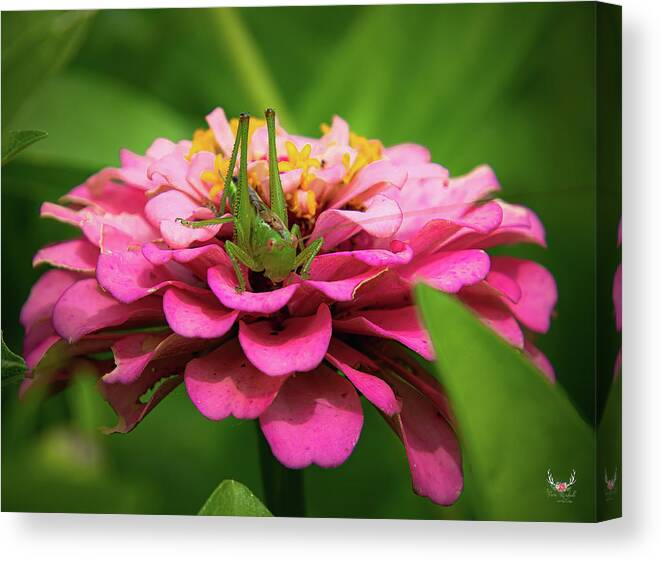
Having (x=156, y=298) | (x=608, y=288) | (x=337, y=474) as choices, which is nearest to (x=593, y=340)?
(x=608, y=288)

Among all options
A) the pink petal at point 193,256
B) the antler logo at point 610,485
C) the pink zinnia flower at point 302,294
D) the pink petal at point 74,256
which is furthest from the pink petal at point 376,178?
the antler logo at point 610,485

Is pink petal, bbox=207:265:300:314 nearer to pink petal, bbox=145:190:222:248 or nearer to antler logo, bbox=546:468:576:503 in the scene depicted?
pink petal, bbox=145:190:222:248

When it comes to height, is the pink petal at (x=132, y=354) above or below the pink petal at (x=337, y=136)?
below

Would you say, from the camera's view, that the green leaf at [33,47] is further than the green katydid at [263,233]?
Yes

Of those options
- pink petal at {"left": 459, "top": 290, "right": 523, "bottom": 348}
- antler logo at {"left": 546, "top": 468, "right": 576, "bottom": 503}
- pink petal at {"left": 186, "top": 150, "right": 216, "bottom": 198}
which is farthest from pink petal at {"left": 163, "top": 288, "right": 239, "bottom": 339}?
antler logo at {"left": 546, "top": 468, "right": 576, "bottom": 503}

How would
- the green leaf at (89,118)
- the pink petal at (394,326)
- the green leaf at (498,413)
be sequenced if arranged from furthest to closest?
the green leaf at (89,118) < the pink petal at (394,326) < the green leaf at (498,413)

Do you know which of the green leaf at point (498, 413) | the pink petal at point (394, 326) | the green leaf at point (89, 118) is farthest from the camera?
the green leaf at point (89, 118)

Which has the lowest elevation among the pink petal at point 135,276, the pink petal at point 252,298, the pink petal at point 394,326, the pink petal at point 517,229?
the pink petal at point 394,326

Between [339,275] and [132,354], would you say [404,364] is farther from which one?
[132,354]

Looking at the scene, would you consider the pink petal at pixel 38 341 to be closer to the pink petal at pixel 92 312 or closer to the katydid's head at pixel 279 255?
the pink petal at pixel 92 312
